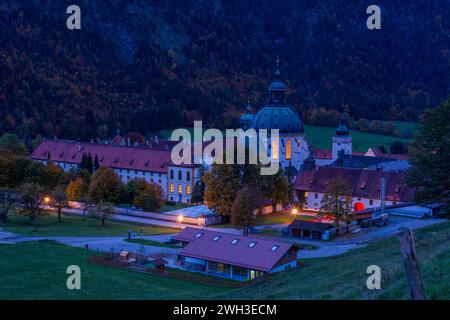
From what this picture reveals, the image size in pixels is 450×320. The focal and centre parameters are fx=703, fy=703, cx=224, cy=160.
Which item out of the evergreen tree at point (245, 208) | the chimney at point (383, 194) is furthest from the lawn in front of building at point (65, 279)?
the chimney at point (383, 194)

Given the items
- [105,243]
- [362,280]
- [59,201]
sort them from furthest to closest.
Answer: [59,201], [105,243], [362,280]

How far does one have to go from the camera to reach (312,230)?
63688 mm

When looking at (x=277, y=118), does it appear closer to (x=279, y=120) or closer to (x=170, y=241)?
(x=279, y=120)

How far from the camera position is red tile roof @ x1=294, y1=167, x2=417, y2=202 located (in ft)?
245

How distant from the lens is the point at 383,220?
68.6 metres

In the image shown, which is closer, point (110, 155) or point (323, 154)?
point (110, 155)

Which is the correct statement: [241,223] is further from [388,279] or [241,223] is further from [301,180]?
[388,279]

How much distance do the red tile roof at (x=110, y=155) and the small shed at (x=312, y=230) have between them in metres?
30.2

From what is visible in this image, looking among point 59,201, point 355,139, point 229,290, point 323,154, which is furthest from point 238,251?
point 355,139

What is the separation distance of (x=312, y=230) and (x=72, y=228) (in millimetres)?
23423

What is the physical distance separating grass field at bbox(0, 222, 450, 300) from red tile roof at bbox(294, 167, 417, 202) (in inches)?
982

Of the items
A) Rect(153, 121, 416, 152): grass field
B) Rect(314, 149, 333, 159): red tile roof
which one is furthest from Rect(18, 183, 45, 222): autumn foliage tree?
Rect(153, 121, 416, 152): grass field
